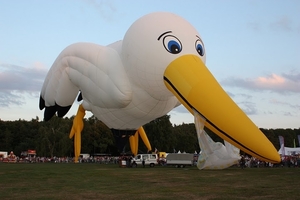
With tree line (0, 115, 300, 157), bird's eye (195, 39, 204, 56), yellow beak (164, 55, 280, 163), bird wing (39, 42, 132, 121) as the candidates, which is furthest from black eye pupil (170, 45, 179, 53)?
tree line (0, 115, 300, 157)

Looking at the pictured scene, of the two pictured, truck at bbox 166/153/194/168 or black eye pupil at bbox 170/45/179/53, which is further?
truck at bbox 166/153/194/168

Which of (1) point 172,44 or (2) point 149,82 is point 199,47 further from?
(2) point 149,82

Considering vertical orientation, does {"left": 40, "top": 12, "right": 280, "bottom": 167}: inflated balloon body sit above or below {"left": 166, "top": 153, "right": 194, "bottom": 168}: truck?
above

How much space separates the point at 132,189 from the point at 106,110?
189 inches

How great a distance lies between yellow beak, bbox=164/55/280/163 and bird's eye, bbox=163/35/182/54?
0.31m

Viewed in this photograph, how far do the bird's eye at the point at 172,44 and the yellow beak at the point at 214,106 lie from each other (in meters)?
0.31

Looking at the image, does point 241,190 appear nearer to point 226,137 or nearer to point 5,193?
point 226,137

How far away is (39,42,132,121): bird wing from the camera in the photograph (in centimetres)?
1348

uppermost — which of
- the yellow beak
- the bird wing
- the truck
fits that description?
the bird wing

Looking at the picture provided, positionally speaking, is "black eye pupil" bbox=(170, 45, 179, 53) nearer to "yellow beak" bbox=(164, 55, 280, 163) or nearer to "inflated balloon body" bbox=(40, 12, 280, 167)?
"inflated balloon body" bbox=(40, 12, 280, 167)

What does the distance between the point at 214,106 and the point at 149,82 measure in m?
2.78

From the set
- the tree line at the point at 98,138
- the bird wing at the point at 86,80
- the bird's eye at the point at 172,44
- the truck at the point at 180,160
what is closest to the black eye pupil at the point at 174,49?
the bird's eye at the point at 172,44

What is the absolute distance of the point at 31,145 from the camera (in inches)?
2830

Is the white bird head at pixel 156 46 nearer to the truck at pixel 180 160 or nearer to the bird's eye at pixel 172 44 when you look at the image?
the bird's eye at pixel 172 44
